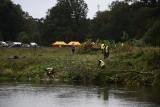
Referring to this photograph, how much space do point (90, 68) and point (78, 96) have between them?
1393cm

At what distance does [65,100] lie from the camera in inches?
1198

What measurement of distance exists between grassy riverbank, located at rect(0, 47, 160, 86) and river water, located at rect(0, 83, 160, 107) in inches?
127

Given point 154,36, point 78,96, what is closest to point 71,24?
point 154,36

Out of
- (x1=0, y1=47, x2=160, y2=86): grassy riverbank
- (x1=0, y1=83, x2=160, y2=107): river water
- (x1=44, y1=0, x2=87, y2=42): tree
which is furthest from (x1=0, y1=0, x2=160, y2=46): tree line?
(x1=0, y1=83, x2=160, y2=107): river water

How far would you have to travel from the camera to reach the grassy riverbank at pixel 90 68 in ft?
142

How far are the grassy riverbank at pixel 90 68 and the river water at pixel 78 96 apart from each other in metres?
3.22

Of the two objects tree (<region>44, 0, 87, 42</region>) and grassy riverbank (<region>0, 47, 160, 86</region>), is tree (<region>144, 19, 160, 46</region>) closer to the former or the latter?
grassy riverbank (<region>0, 47, 160, 86</region>)

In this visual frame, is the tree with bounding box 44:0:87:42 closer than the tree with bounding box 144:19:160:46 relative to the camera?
No

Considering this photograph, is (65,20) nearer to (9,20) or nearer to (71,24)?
(71,24)

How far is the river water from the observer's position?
28.6m

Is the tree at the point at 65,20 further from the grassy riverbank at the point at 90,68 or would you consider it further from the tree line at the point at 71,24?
the grassy riverbank at the point at 90,68

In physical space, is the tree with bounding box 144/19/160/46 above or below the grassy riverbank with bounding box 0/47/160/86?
above

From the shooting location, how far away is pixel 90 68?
46594 millimetres

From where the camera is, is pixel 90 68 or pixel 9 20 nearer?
pixel 90 68
